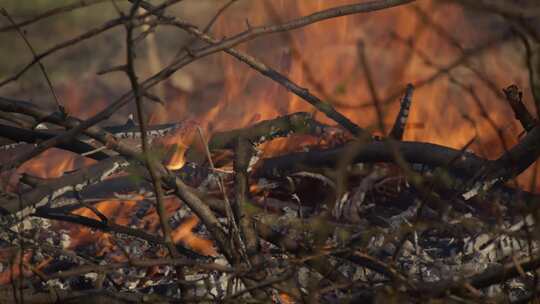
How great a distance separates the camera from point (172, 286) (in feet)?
10.1

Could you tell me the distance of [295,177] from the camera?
3666 mm

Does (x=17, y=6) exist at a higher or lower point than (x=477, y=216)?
higher

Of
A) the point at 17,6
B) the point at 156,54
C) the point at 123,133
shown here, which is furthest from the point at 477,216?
the point at 17,6

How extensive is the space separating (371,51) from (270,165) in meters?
2.10

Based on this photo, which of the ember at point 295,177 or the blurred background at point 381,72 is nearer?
the ember at point 295,177

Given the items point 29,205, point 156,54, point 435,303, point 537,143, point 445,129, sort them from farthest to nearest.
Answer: point 156,54 < point 445,129 < point 537,143 < point 29,205 < point 435,303

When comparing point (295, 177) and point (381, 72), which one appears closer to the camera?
point (295, 177)

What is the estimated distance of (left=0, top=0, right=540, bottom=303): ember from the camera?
214 centimetres

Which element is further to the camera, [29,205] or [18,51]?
[18,51]

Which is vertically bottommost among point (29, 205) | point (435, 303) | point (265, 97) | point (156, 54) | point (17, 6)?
point (435, 303)

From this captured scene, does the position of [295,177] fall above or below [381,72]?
below

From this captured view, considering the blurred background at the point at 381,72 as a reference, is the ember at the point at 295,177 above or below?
below

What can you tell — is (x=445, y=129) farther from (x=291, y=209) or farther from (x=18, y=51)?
(x=18, y=51)

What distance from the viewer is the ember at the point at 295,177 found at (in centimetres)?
214
